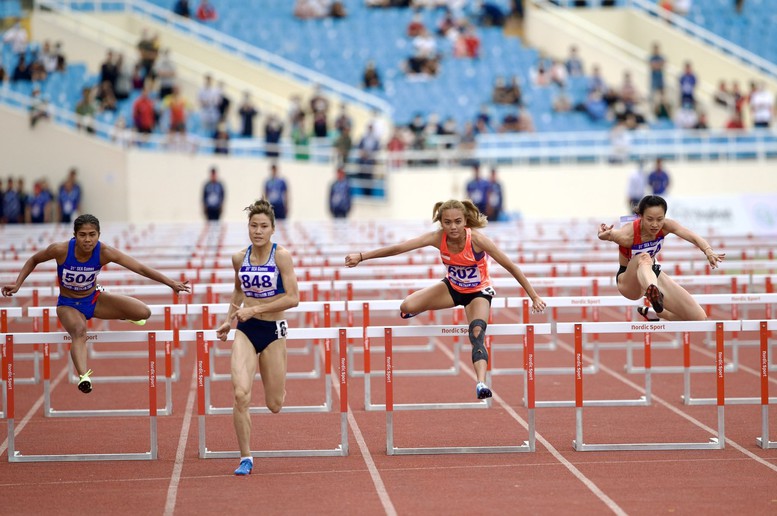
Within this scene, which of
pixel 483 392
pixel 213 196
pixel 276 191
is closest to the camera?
pixel 483 392

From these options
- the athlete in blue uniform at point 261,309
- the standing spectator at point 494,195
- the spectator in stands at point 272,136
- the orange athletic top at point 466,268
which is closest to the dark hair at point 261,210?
the athlete in blue uniform at point 261,309

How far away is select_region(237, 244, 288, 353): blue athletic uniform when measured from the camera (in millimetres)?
8258

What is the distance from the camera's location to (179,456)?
8.82 meters

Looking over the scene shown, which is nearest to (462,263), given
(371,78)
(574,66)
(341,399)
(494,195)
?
(341,399)

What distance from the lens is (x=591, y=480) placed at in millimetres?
7910

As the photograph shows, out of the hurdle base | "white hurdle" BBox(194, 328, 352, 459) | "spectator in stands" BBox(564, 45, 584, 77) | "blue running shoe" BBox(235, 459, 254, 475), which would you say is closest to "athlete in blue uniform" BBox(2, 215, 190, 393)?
"white hurdle" BBox(194, 328, 352, 459)

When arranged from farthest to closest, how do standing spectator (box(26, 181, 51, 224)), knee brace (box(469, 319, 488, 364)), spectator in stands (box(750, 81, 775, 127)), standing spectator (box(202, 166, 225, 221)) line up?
1. spectator in stands (box(750, 81, 775, 127))
2. standing spectator (box(26, 181, 51, 224))
3. standing spectator (box(202, 166, 225, 221))
4. knee brace (box(469, 319, 488, 364))

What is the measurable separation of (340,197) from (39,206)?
21.4 feet

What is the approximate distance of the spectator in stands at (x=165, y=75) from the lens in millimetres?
30422

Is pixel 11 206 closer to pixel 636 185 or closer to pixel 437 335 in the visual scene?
pixel 636 185

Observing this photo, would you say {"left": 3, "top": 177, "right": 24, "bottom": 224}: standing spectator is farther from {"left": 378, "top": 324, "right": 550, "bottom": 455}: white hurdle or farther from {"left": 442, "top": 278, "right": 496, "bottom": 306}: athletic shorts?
{"left": 378, "top": 324, "right": 550, "bottom": 455}: white hurdle

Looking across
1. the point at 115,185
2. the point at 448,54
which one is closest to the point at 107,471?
the point at 115,185

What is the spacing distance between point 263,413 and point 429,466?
2.49m

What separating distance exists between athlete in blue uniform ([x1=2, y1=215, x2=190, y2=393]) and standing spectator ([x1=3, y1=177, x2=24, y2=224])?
62.3 feet
